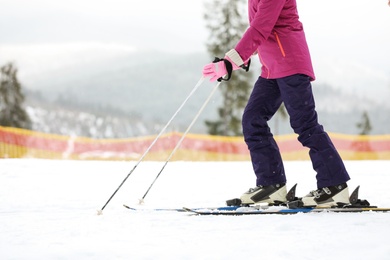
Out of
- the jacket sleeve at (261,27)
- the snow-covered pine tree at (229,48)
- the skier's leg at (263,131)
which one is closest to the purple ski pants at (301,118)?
the skier's leg at (263,131)

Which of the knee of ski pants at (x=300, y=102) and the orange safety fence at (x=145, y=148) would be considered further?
the orange safety fence at (x=145, y=148)

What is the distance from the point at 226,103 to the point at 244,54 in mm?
32433

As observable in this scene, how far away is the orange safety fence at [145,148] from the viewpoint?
50.8 ft

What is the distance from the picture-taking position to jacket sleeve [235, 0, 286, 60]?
12.8ft

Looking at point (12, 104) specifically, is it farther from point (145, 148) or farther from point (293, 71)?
point (293, 71)

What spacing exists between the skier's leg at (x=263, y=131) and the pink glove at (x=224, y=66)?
314 mm

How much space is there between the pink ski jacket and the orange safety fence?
442 inches

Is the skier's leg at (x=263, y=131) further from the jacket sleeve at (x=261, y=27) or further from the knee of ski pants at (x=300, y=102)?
the jacket sleeve at (x=261, y=27)

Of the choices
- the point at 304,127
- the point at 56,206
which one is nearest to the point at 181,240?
Answer: the point at 304,127

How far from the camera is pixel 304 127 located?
392cm

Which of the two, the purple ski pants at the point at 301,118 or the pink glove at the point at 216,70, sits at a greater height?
the pink glove at the point at 216,70

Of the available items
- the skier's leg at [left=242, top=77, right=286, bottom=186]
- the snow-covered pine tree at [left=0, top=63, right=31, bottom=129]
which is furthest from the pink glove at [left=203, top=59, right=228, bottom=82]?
the snow-covered pine tree at [left=0, top=63, right=31, bottom=129]

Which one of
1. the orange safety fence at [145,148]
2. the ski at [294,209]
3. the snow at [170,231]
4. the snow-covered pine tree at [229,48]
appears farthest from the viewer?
the snow-covered pine tree at [229,48]

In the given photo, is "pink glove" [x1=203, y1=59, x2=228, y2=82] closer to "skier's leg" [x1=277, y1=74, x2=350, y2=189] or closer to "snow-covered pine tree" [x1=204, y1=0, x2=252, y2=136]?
"skier's leg" [x1=277, y1=74, x2=350, y2=189]
